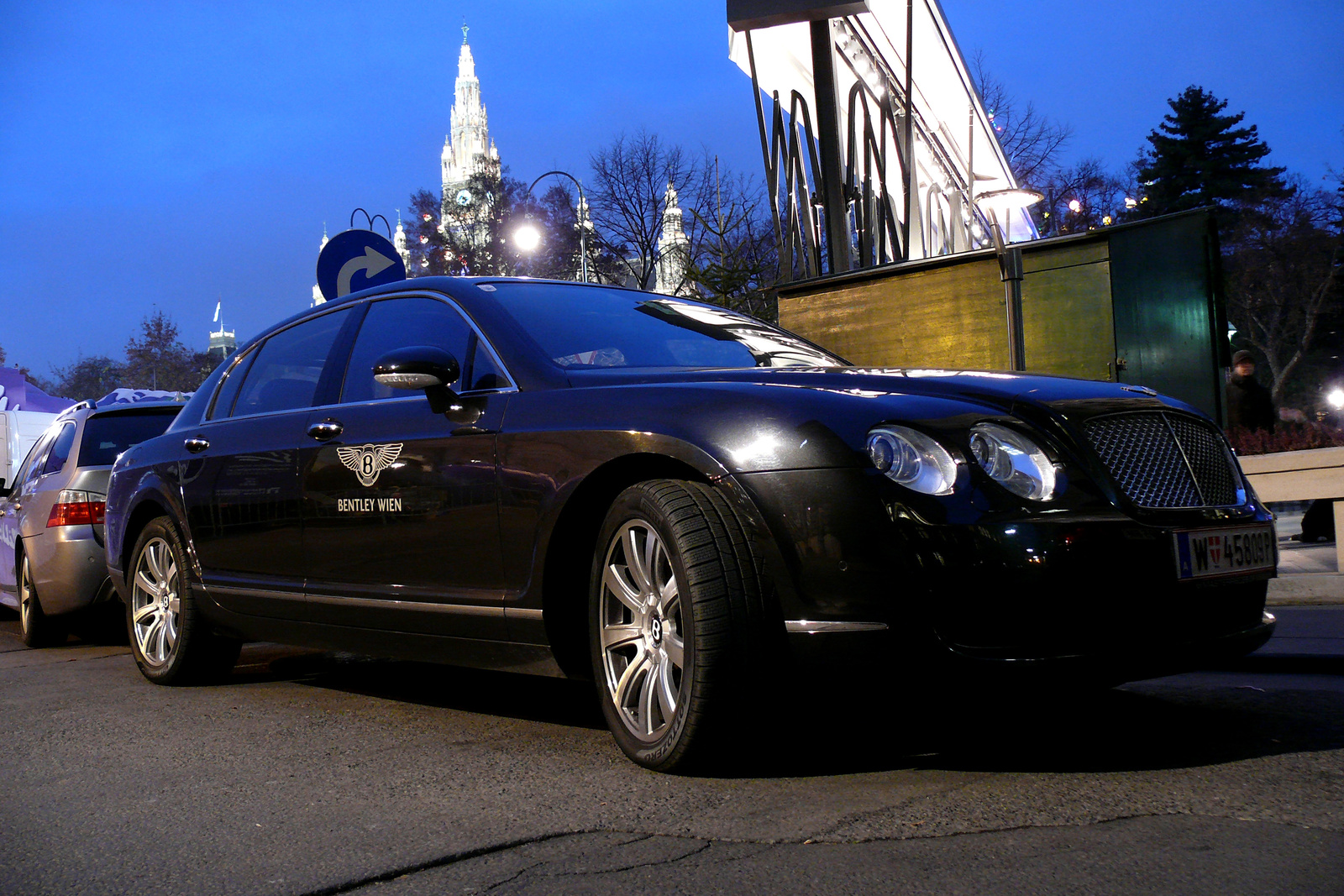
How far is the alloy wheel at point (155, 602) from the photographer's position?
5.71 meters

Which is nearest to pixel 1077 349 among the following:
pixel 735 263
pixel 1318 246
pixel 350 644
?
pixel 350 644

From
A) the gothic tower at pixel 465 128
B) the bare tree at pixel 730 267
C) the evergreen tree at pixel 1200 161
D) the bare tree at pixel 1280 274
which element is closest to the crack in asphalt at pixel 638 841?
the bare tree at pixel 730 267

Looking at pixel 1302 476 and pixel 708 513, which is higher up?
pixel 708 513

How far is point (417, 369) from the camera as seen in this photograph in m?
4.06

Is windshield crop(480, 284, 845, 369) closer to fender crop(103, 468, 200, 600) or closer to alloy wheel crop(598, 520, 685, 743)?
alloy wheel crop(598, 520, 685, 743)

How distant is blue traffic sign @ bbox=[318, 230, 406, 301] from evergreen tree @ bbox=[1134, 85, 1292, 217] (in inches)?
2063

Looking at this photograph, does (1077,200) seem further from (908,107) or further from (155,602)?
(155,602)

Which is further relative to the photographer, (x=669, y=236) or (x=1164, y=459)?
(x=669, y=236)

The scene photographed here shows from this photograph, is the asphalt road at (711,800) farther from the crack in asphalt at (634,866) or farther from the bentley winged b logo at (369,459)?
the bentley winged b logo at (369,459)

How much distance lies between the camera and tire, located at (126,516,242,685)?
5542 mm

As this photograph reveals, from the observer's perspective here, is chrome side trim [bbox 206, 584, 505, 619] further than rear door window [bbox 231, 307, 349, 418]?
No

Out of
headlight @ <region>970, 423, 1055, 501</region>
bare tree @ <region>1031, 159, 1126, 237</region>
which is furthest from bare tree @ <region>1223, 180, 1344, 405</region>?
headlight @ <region>970, 423, 1055, 501</region>

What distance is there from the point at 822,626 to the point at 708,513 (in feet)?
1.43

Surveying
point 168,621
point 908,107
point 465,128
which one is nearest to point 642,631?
point 168,621
